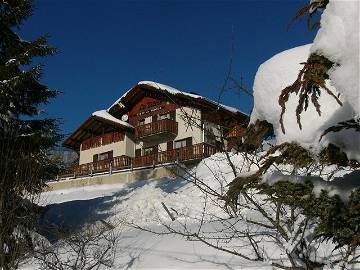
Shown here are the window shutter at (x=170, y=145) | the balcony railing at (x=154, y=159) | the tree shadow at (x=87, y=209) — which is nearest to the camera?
the tree shadow at (x=87, y=209)

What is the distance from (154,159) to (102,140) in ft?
29.2

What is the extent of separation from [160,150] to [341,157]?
3085cm

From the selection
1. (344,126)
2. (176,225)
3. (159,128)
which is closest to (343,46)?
(344,126)

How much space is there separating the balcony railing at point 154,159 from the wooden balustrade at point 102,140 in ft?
6.59

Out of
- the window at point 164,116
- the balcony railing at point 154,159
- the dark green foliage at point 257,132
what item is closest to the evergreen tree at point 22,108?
the dark green foliage at point 257,132

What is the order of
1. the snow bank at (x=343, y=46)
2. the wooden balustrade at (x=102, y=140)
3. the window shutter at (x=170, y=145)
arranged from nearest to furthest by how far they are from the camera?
the snow bank at (x=343, y=46) < the window shutter at (x=170, y=145) < the wooden balustrade at (x=102, y=140)

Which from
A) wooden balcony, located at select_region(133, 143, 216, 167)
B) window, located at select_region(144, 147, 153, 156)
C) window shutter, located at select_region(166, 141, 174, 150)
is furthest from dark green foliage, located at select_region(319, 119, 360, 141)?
window, located at select_region(144, 147, 153, 156)

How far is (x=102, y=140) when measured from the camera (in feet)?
126

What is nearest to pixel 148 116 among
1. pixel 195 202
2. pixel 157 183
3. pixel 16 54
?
pixel 157 183

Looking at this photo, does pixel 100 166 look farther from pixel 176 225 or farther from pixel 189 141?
pixel 176 225

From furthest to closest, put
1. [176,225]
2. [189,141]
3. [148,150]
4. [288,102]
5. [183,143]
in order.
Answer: [148,150] < [183,143] < [189,141] < [176,225] < [288,102]

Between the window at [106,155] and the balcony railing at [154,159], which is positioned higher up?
the window at [106,155]

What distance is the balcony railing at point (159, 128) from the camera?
32594 mm

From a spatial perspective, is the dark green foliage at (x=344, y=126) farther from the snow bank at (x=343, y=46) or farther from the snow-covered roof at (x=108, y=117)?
the snow-covered roof at (x=108, y=117)
